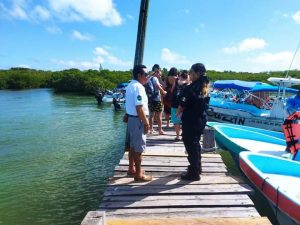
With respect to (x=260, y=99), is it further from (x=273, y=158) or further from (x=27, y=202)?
(x=27, y=202)

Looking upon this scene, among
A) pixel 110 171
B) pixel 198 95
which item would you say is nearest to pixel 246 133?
pixel 110 171

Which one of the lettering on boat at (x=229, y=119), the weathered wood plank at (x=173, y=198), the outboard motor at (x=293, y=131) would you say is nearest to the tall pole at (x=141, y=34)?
the outboard motor at (x=293, y=131)

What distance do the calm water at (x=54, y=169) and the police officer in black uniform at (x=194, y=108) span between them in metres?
2.89

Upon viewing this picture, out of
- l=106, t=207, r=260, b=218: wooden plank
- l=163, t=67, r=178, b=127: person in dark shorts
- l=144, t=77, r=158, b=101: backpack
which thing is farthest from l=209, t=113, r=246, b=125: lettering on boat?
l=106, t=207, r=260, b=218: wooden plank

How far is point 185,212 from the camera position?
4.67 meters

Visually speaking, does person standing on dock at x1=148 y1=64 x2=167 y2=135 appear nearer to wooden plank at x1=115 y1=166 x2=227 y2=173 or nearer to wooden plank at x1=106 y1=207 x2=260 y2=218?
wooden plank at x1=115 y1=166 x2=227 y2=173

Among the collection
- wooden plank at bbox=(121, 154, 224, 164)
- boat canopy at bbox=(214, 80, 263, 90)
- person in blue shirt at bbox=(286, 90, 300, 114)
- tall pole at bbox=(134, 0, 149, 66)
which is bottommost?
wooden plank at bbox=(121, 154, 224, 164)

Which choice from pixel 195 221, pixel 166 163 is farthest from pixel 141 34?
pixel 195 221

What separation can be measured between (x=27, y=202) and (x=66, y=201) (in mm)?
896

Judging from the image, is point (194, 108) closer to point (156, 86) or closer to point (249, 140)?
point (156, 86)

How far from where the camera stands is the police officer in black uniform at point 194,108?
18.2ft

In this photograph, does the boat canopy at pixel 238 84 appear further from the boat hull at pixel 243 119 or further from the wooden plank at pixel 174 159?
the wooden plank at pixel 174 159

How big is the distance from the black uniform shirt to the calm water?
10.6 ft

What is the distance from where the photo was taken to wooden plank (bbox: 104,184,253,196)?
5312mm
